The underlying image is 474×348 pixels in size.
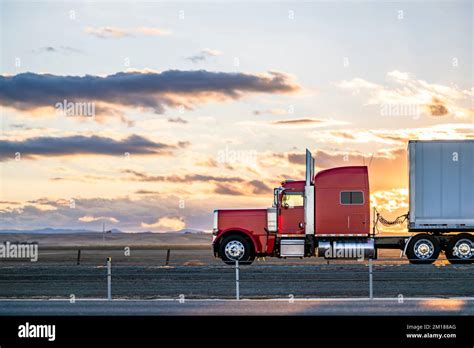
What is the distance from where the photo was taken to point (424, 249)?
3681 cm

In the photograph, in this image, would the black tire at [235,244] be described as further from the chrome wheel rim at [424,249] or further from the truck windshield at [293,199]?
the chrome wheel rim at [424,249]

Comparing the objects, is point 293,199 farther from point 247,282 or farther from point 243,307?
point 243,307

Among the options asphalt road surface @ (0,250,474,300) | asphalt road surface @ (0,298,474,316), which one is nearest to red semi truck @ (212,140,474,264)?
asphalt road surface @ (0,250,474,300)

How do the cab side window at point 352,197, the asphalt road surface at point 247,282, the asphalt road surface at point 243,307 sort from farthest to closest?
the cab side window at point 352,197 → the asphalt road surface at point 247,282 → the asphalt road surface at point 243,307

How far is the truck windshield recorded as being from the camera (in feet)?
119

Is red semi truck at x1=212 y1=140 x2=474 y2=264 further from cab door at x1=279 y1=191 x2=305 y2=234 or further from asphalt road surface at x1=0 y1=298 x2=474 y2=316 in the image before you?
asphalt road surface at x1=0 y1=298 x2=474 y2=316

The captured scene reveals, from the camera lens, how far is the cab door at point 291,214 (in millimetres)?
36469

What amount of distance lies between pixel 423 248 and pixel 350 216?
346cm

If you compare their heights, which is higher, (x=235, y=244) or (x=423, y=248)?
(x=235, y=244)

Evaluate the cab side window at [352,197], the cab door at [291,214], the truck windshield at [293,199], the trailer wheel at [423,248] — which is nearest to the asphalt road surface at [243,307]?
the cab side window at [352,197]

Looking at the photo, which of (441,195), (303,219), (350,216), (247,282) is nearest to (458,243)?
(441,195)
